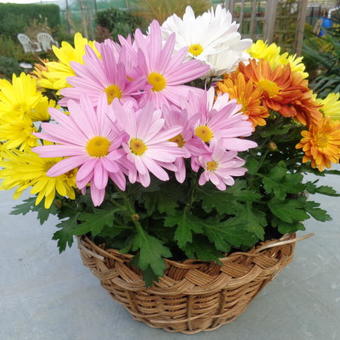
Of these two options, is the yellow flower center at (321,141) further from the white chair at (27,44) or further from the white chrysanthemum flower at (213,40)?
the white chair at (27,44)

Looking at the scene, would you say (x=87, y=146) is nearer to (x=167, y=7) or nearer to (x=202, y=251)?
(x=202, y=251)

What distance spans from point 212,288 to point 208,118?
26 centimetres

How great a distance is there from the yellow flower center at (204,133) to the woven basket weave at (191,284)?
0.19 metres

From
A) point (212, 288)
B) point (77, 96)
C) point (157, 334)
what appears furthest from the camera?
point (157, 334)

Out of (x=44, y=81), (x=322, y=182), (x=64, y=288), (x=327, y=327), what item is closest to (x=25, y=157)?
(x=44, y=81)

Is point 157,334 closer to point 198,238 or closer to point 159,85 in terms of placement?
point 198,238

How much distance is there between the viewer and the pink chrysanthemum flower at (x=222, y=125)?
1.40 ft

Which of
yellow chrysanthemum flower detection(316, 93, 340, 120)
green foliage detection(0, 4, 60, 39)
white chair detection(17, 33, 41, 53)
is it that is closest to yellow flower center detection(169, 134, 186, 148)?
yellow chrysanthemum flower detection(316, 93, 340, 120)

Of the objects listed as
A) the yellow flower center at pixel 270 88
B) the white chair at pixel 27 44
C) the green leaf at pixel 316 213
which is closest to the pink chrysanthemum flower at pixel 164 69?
the yellow flower center at pixel 270 88

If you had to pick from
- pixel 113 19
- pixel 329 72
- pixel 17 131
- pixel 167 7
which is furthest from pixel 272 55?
pixel 113 19

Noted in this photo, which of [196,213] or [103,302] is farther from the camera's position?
[103,302]

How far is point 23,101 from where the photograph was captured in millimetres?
525

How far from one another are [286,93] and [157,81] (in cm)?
18

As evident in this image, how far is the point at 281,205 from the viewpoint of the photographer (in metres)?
0.60
